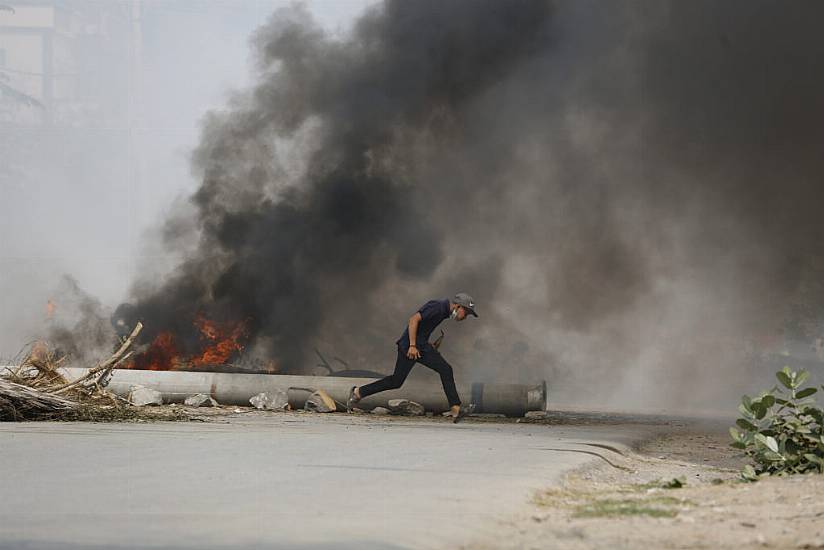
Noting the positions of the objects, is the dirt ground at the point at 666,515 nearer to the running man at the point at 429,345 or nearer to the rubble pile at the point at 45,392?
the running man at the point at 429,345

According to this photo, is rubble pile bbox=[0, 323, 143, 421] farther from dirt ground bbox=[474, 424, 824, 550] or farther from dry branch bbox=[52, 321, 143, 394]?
dirt ground bbox=[474, 424, 824, 550]

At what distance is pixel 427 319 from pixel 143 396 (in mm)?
4239

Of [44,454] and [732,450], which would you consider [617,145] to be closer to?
[732,450]

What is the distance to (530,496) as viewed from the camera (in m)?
5.62

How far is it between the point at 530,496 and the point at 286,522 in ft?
5.29

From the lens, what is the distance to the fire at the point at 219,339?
2006 centimetres

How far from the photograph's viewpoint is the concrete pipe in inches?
578

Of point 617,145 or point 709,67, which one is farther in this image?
point 617,145

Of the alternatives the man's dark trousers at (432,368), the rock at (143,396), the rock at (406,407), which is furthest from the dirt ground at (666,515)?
the rock at (143,396)

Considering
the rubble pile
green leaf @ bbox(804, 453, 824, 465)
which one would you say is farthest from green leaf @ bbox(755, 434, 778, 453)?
the rubble pile

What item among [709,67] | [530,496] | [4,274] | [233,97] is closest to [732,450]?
[530,496]

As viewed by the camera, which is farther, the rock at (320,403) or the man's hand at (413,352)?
the rock at (320,403)

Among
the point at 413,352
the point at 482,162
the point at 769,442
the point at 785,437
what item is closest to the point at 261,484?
the point at 769,442

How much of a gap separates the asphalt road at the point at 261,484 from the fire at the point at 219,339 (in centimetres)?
985
